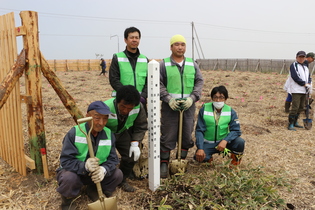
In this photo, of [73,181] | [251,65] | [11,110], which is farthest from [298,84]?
[251,65]

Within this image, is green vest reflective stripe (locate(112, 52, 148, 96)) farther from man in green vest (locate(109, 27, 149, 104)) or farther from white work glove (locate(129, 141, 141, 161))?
white work glove (locate(129, 141, 141, 161))

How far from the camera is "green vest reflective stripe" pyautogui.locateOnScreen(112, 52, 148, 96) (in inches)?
131

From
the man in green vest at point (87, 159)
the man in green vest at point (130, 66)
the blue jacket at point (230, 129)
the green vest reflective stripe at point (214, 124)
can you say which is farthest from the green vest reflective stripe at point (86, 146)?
the green vest reflective stripe at point (214, 124)

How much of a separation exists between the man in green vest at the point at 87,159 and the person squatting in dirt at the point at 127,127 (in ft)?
0.80

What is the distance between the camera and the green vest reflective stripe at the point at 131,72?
3324 millimetres

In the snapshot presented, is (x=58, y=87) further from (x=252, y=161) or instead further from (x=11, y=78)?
(x=252, y=161)

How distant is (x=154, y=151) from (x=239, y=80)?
1180 cm

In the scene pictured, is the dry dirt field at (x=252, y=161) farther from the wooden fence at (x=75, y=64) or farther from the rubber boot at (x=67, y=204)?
the wooden fence at (x=75, y=64)

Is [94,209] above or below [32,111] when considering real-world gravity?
below

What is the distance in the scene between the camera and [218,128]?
3559 mm

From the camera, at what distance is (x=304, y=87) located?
5.85m

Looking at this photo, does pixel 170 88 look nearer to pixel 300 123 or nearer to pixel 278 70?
pixel 300 123

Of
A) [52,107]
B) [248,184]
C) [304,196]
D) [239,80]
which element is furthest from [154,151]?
[239,80]

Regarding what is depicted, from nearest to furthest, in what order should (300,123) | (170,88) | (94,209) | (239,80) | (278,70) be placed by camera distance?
(94,209) < (170,88) < (300,123) < (239,80) < (278,70)
